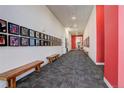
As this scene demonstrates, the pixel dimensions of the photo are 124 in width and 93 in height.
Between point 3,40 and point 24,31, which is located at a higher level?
point 24,31

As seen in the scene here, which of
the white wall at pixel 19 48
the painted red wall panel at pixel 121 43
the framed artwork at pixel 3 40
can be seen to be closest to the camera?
the painted red wall panel at pixel 121 43

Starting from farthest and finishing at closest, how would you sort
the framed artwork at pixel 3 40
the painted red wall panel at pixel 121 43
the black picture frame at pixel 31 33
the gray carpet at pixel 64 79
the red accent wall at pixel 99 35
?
the red accent wall at pixel 99 35, the black picture frame at pixel 31 33, the gray carpet at pixel 64 79, the framed artwork at pixel 3 40, the painted red wall panel at pixel 121 43

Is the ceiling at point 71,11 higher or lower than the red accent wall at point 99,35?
higher

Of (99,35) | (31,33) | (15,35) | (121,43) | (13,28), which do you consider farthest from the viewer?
(99,35)

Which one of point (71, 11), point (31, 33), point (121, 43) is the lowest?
point (121, 43)

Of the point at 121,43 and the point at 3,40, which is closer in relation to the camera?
the point at 121,43

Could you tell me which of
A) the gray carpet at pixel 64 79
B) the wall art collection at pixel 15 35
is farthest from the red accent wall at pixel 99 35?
the wall art collection at pixel 15 35

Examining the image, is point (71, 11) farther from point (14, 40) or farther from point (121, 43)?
point (121, 43)

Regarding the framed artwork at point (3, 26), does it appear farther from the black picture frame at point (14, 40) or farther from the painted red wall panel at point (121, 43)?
the painted red wall panel at point (121, 43)

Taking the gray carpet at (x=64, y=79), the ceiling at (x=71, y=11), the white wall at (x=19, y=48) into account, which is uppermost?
the ceiling at (x=71, y=11)

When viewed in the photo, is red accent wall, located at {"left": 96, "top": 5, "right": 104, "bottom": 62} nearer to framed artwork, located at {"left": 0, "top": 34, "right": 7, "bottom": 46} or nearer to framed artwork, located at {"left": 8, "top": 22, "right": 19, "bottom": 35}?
framed artwork, located at {"left": 8, "top": 22, "right": 19, "bottom": 35}

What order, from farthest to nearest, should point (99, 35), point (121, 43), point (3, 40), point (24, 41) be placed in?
point (99, 35), point (24, 41), point (3, 40), point (121, 43)

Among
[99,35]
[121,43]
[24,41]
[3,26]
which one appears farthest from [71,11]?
[121,43]

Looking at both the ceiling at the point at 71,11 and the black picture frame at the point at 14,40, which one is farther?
the ceiling at the point at 71,11
